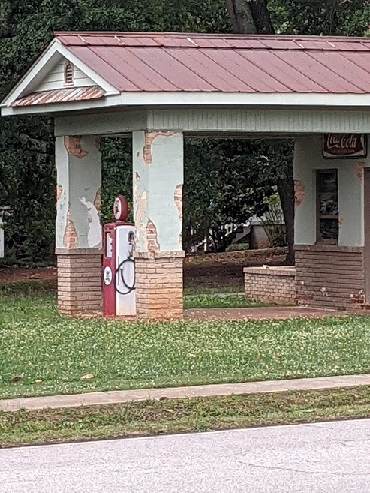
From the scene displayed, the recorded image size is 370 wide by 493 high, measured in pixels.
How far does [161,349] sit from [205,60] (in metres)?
5.96

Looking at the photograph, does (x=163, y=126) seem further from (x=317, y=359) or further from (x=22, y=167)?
(x=22, y=167)

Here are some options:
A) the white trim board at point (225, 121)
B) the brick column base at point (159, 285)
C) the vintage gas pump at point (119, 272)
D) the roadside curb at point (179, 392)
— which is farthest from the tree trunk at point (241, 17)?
the roadside curb at point (179, 392)

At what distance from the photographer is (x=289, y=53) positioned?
70.0 ft

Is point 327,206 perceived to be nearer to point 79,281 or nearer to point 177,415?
point 79,281

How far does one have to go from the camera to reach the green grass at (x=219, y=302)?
24.1 meters

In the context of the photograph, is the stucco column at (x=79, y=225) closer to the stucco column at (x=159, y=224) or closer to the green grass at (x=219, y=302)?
the stucco column at (x=159, y=224)

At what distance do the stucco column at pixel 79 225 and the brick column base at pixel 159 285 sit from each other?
2.11 metres

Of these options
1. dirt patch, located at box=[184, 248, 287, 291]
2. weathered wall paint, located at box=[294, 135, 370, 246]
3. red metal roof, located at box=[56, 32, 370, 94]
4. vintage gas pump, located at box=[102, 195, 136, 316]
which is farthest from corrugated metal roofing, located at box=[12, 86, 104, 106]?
dirt patch, located at box=[184, 248, 287, 291]

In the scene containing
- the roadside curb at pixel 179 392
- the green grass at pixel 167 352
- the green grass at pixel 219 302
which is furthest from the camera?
the green grass at pixel 219 302

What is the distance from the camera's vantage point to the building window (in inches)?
906

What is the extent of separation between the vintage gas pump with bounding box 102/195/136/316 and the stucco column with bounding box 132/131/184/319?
0.58 metres

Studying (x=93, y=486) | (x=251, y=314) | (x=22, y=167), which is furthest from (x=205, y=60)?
(x=93, y=486)

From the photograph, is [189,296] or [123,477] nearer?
[123,477]

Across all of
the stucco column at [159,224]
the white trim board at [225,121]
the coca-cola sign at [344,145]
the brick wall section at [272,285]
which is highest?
the white trim board at [225,121]
